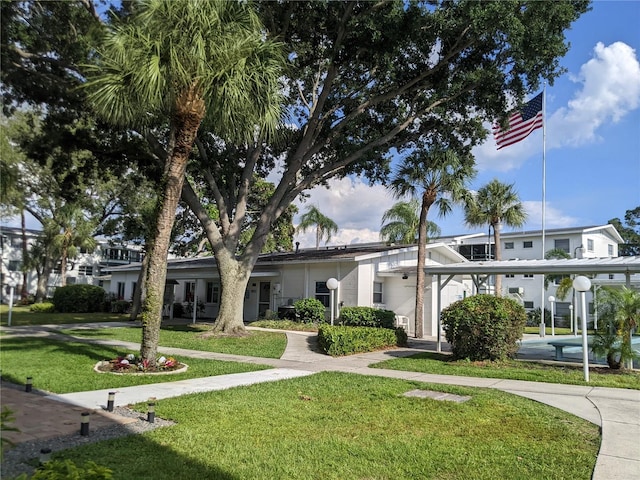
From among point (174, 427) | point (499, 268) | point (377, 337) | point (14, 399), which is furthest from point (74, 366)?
point (499, 268)

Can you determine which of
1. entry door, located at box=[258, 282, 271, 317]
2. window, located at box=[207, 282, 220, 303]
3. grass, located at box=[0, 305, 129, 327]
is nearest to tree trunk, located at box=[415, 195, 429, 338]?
entry door, located at box=[258, 282, 271, 317]

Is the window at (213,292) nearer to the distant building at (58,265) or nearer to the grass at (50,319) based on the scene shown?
the grass at (50,319)

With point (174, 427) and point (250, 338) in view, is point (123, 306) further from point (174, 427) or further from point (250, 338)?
point (174, 427)

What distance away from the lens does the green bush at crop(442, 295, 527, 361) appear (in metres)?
12.1

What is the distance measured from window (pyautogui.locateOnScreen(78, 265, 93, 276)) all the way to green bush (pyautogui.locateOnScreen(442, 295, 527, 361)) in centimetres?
5093

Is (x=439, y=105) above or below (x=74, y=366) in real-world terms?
above

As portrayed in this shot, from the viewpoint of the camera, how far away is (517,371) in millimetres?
11148

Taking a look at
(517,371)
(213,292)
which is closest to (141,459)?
(517,371)

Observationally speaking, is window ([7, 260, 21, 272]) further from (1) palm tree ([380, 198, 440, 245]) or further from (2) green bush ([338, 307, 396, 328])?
(2) green bush ([338, 307, 396, 328])

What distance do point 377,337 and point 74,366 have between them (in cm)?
891

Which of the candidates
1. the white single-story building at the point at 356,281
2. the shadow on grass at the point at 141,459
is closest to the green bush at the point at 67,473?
the shadow on grass at the point at 141,459

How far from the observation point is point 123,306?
31656 millimetres

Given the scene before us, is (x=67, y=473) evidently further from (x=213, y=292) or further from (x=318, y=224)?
(x=318, y=224)

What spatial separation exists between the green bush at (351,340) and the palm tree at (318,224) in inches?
1052
